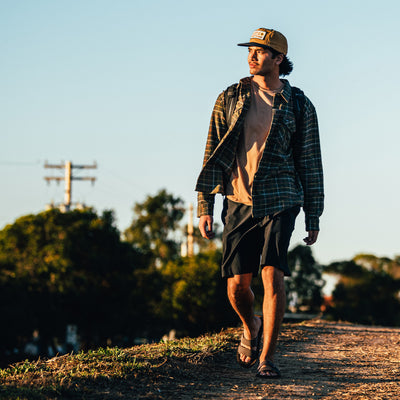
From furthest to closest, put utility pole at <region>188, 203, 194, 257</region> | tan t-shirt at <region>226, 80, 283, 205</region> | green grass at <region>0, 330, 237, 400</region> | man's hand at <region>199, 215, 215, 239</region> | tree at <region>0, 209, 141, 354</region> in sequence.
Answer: utility pole at <region>188, 203, 194, 257</region>
tree at <region>0, 209, 141, 354</region>
man's hand at <region>199, 215, 215, 239</region>
tan t-shirt at <region>226, 80, 283, 205</region>
green grass at <region>0, 330, 237, 400</region>

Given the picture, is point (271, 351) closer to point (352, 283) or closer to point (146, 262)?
point (146, 262)

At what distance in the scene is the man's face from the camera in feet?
17.6

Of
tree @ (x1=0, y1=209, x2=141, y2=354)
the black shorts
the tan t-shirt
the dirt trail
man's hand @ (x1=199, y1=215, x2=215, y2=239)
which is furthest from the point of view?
tree @ (x1=0, y1=209, x2=141, y2=354)

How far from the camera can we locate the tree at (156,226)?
57562 mm

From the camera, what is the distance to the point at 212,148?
5469 mm

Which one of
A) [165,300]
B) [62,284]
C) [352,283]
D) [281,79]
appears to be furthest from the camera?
[352,283]

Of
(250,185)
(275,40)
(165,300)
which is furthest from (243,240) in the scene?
(165,300)

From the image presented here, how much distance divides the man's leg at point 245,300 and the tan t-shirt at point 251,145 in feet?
1.88

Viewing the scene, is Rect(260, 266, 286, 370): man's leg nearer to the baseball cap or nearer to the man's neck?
the man's neck

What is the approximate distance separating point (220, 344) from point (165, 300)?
4167 centimetres

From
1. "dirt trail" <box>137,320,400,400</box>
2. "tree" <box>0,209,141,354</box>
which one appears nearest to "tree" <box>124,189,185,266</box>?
"tree" <box>0,209,141,354</box>

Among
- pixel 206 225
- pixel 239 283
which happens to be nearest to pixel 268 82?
pixel 206 225

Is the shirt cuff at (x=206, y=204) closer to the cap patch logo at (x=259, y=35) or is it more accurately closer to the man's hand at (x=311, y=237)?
the man's hand at (x=311, y=237)

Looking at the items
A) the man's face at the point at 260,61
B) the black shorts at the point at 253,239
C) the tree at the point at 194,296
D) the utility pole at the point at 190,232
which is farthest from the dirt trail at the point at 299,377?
the utility pole at the point at 190,232
